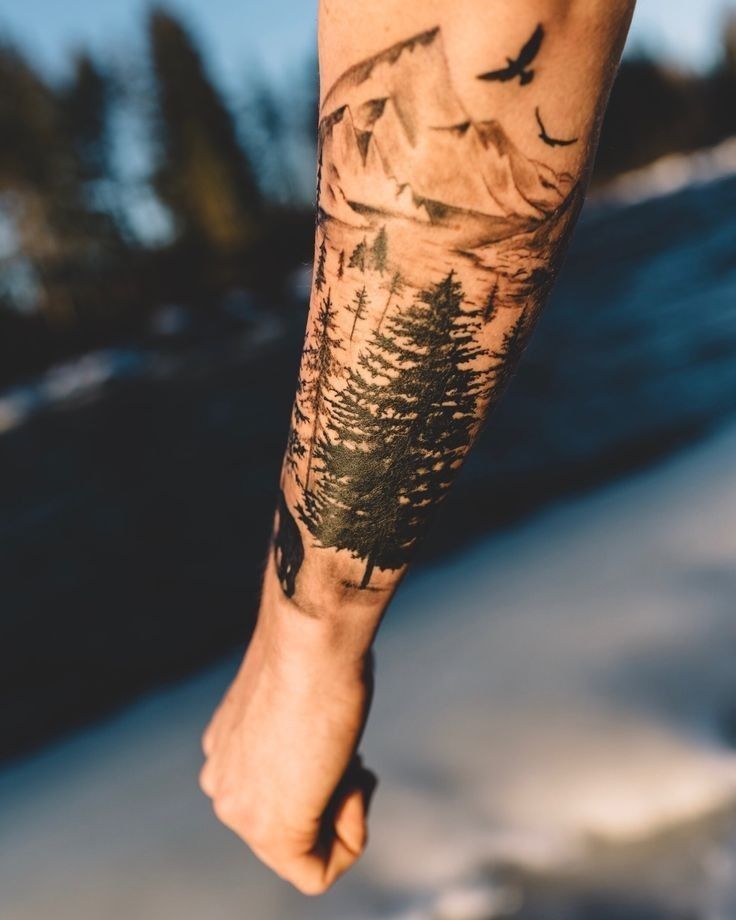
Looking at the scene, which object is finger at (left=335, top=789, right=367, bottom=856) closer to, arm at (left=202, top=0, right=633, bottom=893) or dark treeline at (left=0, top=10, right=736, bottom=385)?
arm at (left=202, top=0, right=633, bottom=893)

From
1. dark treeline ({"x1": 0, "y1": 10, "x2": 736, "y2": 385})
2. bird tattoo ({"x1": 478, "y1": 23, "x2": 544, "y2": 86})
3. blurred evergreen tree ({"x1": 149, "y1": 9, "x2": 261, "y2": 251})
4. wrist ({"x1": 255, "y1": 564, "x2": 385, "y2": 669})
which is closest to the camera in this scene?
bird tattoo ({"x1": 478, "y1": 23, "x2": 544, "y2": 86})

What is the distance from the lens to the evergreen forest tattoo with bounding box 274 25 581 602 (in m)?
0.59

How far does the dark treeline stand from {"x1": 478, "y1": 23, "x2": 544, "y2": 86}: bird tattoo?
23659 mm

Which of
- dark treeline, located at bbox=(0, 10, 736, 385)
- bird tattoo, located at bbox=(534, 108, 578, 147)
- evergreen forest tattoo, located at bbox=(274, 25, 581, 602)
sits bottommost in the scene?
dark treeline, located at bbox=(0, 10, 736, 385)

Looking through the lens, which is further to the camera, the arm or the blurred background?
the blurred background

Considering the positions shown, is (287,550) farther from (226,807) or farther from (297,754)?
(226,807)

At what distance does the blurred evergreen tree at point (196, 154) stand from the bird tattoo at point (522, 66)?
31.4m

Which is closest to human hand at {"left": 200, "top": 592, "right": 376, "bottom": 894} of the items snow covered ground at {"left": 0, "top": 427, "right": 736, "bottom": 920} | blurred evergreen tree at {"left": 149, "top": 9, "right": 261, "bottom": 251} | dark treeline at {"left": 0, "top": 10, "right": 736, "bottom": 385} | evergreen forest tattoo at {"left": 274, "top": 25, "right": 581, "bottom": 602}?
evergreen forest tattoo at {"left": 274, "top": 25, "right": 581, "bottom": 602}

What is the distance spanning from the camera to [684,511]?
6.81 ft

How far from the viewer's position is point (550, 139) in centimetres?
A: 60

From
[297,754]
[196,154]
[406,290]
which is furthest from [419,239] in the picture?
[196,154]

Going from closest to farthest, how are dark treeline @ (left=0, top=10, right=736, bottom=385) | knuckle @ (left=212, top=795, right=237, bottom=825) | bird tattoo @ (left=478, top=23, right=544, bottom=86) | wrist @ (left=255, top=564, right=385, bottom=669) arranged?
bird tattoo @ (left=478, top=23, right=544, bottom=86) < wrist @ (left=255, top=564, right=385, bottom=669) < knuckle @ (left=212, top=795, right=237, bottom=825) < dark treeline @ (left=0, top=10, right=736, bottom=385)

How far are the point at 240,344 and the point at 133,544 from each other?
545 inches

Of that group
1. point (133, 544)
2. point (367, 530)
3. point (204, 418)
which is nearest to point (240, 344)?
point (204, 418)
